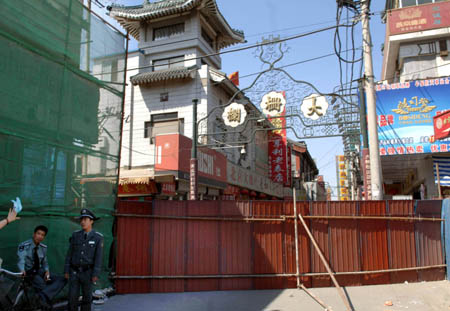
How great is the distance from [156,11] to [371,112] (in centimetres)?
1563

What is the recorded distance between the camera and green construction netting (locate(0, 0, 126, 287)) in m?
5.47

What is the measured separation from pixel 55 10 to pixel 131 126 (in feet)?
46.2

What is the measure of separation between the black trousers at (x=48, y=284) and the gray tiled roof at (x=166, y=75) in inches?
590

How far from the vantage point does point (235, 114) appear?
523 inches

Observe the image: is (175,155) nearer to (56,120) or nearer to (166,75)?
(166,75)

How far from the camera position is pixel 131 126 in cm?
2030

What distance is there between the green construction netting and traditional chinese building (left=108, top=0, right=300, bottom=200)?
834cm

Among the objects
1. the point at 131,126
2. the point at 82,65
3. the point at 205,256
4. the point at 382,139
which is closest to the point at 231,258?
the point at 205,256

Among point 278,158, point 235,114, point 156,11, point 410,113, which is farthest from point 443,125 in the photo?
point 278,158

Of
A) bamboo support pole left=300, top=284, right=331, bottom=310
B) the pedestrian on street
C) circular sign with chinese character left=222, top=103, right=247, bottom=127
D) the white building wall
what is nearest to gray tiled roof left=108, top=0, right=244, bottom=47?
circular sign with chinese character left=222, top=103, right=247, bottom=127

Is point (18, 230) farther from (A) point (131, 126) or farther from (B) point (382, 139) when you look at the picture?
(A) point (131, 126)

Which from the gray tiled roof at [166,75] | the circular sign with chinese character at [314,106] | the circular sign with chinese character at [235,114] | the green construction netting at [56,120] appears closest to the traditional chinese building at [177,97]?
the gray tiled roof at [166,75]

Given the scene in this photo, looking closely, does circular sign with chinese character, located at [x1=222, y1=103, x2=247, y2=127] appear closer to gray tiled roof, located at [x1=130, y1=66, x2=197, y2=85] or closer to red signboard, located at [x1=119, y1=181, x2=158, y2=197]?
red signboard, located at [x1=119, y1=181, x2=158, y2=197]

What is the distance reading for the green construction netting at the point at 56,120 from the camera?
5473mm
